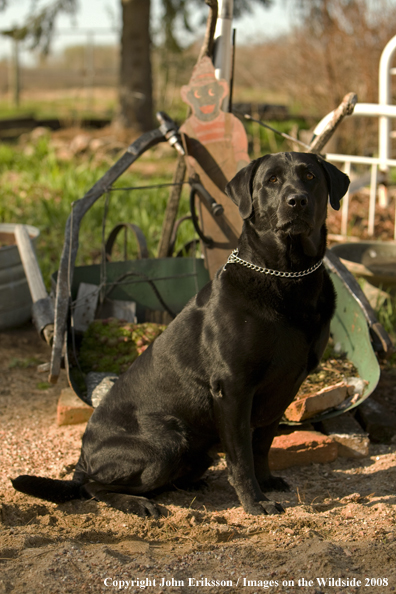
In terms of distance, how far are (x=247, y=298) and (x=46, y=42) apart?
11385 millimetres

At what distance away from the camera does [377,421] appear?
327 cm

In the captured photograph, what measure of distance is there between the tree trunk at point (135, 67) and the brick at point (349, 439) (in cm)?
828

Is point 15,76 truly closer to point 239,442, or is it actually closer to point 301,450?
point 301,450

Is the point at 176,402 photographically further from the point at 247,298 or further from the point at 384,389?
the point at 384,389

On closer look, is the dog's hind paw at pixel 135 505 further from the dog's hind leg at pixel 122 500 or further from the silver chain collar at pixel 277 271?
the silver chain collar at pixel 277 271

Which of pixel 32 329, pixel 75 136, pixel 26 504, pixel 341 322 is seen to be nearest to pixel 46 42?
pixel 75 136

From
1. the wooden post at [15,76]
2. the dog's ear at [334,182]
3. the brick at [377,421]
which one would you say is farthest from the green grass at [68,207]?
the wooden post at [15,76]

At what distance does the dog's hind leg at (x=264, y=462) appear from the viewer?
8.75ft

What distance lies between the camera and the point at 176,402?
2490mm

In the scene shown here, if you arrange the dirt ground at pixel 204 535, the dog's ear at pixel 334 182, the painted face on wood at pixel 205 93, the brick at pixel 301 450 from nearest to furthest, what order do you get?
the dirt ground at pixel 204 535 < the dog's ear at pixel 334 182 < the brick at pixel 301 450 < the painted face on wood at pixel 205 93

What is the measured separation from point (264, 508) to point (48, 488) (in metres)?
0.92

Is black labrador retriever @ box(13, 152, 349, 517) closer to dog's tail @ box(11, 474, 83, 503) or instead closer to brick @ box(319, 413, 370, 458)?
dog's tail @ box(11, 474, 83, 503)

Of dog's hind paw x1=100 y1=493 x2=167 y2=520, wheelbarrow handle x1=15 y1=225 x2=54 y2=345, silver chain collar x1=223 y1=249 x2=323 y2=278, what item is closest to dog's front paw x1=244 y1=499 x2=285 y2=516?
dog's hind paw x1=100 y1=493 x2=167 y2=520

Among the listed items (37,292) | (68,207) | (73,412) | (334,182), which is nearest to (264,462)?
(73,412)
